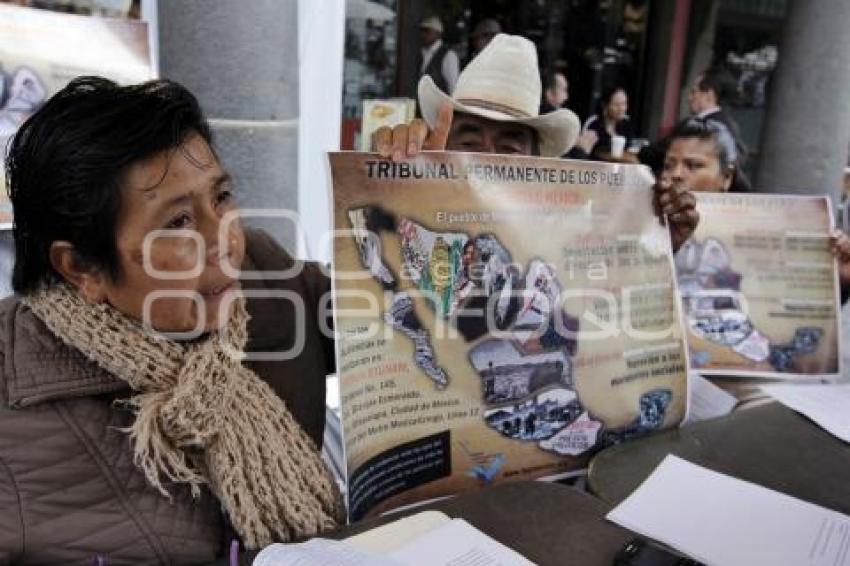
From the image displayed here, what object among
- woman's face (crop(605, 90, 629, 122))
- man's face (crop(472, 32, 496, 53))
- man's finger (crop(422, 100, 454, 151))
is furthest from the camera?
man's face (crop(472, 32, 496, 53))

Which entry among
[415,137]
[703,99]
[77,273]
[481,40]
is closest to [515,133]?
[415,137]

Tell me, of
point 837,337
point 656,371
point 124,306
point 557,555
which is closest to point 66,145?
point 124,306

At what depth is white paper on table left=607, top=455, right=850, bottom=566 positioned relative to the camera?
1168mm

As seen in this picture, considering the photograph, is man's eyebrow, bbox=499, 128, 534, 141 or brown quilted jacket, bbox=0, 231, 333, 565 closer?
brown quilted jacket, bbox=0, 231, 333, 565

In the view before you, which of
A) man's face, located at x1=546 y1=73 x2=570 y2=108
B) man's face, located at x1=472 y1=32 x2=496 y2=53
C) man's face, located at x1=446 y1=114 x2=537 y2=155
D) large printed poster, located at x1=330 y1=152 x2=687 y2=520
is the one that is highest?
man's face, located at x1=472 y1=32 x2=496 y2=53

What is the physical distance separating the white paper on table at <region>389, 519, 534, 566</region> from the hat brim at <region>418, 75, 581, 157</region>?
1.17 meters

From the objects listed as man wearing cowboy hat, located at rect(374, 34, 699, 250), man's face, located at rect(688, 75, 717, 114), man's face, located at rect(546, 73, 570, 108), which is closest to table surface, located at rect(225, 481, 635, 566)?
man wearing cowboy hat, located at rect(374, 34, 699, 250)

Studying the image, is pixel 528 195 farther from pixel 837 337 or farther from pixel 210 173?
pixel 837 337

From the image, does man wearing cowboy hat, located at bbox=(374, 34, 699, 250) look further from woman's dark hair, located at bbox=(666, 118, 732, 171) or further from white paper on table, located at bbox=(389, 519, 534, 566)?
white paper on table, located at bbox=(389, 519, 534, 566)

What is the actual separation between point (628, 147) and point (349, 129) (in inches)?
107

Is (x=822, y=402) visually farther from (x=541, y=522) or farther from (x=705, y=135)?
(x=705, y=135)

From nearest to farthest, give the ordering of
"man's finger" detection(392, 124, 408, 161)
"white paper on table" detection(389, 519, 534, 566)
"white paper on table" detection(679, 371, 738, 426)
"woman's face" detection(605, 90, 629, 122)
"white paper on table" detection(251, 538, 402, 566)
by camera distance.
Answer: "white paper on table" detection(251, 538, 402, 566), "white paper on table" detection(389, 519, 534, 566), "man's finger" detection(392, 124, 408, 161), "white paper on table" detection(679, 371, 738, 426), "woman's face" detection(605, 90, 629, 122)

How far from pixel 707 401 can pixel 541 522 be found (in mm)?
907

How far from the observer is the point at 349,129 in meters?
6.09
